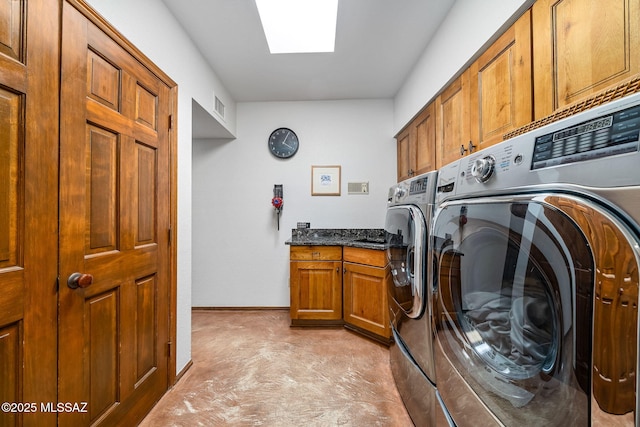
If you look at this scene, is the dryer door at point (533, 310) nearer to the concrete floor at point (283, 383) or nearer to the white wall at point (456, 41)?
the concrete floor at point (283, 383)

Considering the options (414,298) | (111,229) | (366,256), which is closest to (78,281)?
(111,229)

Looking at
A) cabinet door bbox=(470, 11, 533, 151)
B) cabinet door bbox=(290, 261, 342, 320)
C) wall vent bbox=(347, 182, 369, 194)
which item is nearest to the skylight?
cabinet door bbox=(470, 11, 533, 151)

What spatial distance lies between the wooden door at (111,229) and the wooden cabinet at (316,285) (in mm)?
1177

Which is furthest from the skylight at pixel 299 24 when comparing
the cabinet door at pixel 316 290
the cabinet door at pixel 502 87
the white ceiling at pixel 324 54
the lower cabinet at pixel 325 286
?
the cabinet door at pixel 316 290

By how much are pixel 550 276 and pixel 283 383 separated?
1.71 m

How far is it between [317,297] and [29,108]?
89.3 inches

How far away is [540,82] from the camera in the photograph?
1.10 m

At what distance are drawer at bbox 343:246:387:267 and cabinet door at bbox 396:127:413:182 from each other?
0.87 m

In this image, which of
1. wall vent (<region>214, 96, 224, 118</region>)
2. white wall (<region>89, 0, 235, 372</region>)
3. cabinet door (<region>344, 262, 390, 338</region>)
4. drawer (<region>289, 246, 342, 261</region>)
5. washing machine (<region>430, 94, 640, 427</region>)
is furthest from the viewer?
drawer (<region>289, 246, 342, 261</region>)

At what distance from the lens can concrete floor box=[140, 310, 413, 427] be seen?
143cm

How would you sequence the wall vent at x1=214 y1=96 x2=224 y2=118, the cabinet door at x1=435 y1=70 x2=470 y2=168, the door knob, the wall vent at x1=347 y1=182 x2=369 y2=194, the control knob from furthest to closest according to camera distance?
1. the wall vent at x1=347 y1=182 x2=369 y2=194
2. the wall vent at x1=214 y1=96 x2=224 y2=118
3. the cabinet door at x1=435 y1=70 x2=470 y2=168
4. the door knob
5. the control knob

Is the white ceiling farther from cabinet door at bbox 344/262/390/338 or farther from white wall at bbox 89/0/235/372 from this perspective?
cabinet door at bbox 344/262/390/338

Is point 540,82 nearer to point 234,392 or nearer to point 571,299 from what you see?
point 571,299

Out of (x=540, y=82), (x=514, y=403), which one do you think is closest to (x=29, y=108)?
(x=514, y=403)
